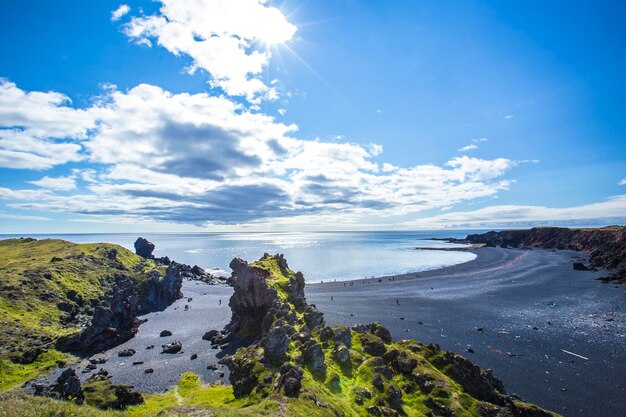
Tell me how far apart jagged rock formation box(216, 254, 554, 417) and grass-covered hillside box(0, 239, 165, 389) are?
38757 mm

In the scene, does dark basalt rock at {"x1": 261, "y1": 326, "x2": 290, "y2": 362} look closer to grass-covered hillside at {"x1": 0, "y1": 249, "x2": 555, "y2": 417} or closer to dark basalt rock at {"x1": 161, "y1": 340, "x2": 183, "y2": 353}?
grass-covered hillside at {"x1": 0, "y1": 249, "x2": 555, "y2": 417}

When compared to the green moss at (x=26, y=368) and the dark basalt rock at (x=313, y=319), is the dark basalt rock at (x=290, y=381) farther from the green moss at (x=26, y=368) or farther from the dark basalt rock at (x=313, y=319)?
the green moss at (x=26, y=368)

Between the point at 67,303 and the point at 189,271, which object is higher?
the point at 67,303

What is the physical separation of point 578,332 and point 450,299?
1337 inches

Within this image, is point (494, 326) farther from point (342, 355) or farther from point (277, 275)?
point (277, 275)

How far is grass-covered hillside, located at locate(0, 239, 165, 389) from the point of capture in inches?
2094

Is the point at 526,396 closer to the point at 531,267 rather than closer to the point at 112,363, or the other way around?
the point at 112,363

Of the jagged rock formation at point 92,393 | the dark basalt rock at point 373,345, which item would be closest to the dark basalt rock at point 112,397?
the jagged rock formation at point 92,393

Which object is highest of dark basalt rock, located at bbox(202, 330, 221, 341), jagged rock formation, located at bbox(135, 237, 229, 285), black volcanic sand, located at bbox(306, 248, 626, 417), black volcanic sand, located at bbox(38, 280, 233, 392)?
jagged rock formation, located at bbox(135, 237, 229, 285)

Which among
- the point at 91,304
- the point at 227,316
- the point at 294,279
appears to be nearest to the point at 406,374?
the point at 294,279

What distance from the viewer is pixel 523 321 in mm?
70625

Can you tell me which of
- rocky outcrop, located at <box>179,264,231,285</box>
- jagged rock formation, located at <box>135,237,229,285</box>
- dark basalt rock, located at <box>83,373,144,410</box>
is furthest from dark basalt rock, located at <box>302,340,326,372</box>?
rocky outcrop, located at <box>179,264,231,285</box>

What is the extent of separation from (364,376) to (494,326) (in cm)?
4727

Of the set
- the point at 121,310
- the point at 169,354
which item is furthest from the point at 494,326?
the point at 121,310
